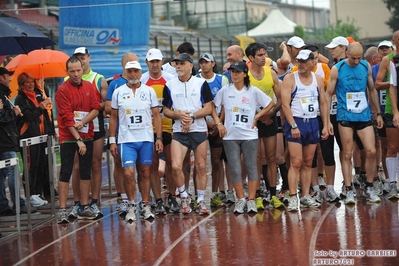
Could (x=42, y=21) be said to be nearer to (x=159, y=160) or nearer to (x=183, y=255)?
(x=159, y=160)

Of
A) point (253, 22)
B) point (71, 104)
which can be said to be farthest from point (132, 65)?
point (253, 22)

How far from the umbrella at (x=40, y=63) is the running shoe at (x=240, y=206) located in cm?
445

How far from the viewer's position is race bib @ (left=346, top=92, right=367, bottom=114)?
12648mm

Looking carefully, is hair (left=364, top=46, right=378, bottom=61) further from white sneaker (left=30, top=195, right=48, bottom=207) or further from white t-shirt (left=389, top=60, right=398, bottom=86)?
white sneaker (left=30, top=195, right=48, bottom=207)

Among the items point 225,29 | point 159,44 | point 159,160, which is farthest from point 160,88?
point 225,29

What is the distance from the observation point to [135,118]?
40.8 feet

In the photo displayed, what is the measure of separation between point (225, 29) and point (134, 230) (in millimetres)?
34688

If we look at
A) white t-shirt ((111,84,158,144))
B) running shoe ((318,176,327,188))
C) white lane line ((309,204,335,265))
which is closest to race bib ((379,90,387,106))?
running shoe ((318,176,327,188))

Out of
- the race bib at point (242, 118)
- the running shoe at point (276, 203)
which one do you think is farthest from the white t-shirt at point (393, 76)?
the running shoe at point (276, 203)

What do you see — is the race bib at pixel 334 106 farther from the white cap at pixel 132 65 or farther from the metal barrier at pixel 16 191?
the metal barrier at pixel 16 191

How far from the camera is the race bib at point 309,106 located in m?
12.5

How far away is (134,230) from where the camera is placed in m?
11.6

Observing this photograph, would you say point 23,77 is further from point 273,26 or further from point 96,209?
point 273,26

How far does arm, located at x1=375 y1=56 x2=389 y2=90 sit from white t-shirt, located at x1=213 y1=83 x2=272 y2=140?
1779mm
